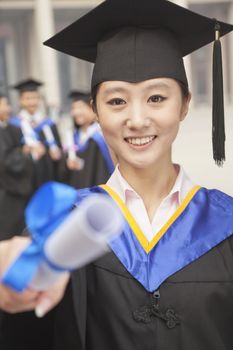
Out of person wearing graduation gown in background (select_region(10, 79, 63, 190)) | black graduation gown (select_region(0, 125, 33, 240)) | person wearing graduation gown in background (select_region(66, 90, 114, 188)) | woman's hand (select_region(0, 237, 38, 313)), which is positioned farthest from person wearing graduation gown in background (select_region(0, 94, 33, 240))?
woman's hand (select_region(0, 237, 38, 313))

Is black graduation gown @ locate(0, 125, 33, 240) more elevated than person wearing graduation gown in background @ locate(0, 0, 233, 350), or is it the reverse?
person wearing graduation gown in background @ locate(0, 0, 233, 350)

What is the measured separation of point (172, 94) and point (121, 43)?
0.23 metres

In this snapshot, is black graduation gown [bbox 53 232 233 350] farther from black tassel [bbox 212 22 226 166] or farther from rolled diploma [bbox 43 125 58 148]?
rolled diploma [bbox 43 125 58 148]

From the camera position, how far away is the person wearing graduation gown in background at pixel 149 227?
1.43 metres

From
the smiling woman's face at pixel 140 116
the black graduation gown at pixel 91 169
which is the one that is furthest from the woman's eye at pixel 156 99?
the black graduation gown at pixel 91 169

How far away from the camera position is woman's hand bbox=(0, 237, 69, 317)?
938 mm

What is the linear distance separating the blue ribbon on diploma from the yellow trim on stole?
67 cm

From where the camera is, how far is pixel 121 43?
5.00 feet

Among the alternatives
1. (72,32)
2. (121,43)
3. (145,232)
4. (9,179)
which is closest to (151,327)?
(145,232)

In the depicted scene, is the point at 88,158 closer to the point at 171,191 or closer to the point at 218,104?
the point at 218,104

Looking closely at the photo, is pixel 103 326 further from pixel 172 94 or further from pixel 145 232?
pixel 172 94

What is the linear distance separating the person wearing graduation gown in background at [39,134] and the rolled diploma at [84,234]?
5.16 meters

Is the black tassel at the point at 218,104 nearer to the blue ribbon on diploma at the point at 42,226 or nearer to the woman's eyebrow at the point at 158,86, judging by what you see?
the woman's eyebrow at the point at 158,86

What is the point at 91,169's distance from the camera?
6012 millimetres
